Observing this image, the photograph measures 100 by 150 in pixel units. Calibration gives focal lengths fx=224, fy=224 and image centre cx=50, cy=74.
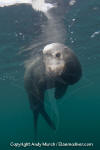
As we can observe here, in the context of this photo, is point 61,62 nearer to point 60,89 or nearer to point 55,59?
point 55,59

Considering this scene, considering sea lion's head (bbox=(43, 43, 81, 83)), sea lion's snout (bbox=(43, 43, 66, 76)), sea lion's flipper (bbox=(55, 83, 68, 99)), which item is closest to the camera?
sea lion's head (bbox=(43, 43, 81, 83))

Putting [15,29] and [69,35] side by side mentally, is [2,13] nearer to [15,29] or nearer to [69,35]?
[15,29]

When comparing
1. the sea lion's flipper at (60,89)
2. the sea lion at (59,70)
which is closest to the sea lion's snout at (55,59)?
the sea lion at (59,70)

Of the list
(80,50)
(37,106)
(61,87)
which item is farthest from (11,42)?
(61,87)

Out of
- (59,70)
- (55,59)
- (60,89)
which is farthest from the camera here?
(60,89)

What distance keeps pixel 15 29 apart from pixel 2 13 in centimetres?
199

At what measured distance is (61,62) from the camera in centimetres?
462

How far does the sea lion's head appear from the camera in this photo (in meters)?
4.38

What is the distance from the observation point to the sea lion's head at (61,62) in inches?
172

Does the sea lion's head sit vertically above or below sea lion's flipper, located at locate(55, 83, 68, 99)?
above

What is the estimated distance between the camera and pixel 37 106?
25.0 ft

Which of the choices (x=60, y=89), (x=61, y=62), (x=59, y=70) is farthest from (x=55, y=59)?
(x=60, y=89)

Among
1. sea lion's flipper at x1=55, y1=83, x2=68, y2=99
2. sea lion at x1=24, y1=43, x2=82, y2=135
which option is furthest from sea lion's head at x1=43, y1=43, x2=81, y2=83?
sea lion's flipper at x1=55, y1=83, x2=68, y2=99

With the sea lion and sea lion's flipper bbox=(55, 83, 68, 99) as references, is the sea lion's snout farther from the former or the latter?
sea lion's flipper bbox=(55, 83, 68, 99)
